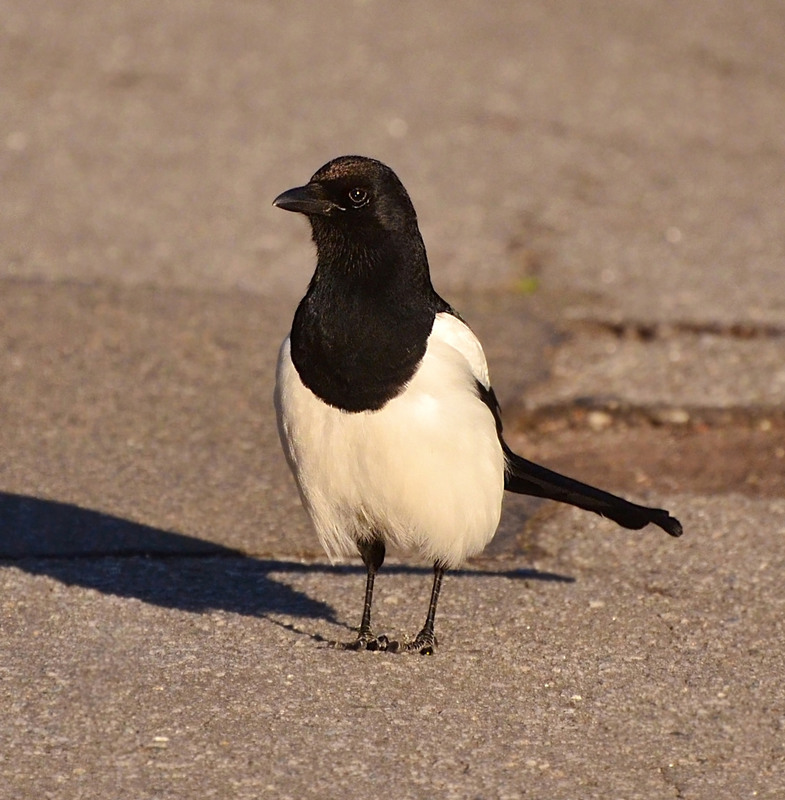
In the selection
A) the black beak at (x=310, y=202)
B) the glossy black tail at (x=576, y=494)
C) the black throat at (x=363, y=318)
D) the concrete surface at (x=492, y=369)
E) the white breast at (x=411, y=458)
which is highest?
the black beak at (x=310, y=202)

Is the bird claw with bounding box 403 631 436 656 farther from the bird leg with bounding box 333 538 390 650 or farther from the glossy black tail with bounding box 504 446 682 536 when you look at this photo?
the glossy black tail with bounding box 504 446 682 536

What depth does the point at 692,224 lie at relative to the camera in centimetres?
858

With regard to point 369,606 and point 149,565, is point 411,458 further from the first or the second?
point 149,565

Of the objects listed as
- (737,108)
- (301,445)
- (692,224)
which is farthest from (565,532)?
(737,108)

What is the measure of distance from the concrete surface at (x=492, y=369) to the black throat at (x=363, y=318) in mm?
749

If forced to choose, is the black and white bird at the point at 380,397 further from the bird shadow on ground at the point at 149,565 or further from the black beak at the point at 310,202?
the bird shadow on ground at the point at 149,565

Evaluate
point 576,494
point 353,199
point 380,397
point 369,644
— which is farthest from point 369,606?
point 353,199

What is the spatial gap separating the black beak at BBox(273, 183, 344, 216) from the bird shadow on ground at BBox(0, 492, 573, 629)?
3.84 feet

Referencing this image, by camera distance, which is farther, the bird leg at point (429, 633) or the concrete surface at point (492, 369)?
the bird leg at point (429, 633)

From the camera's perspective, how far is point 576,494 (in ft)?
15.2

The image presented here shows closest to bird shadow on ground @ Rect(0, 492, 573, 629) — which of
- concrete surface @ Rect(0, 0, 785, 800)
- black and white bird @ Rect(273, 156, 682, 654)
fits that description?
concrete surface @ Rect(0, 0, 785, 800)

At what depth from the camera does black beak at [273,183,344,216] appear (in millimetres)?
4098

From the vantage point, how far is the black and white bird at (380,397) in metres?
3.90

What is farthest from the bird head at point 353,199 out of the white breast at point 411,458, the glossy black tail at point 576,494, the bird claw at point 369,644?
the bird claw at point 369,644
